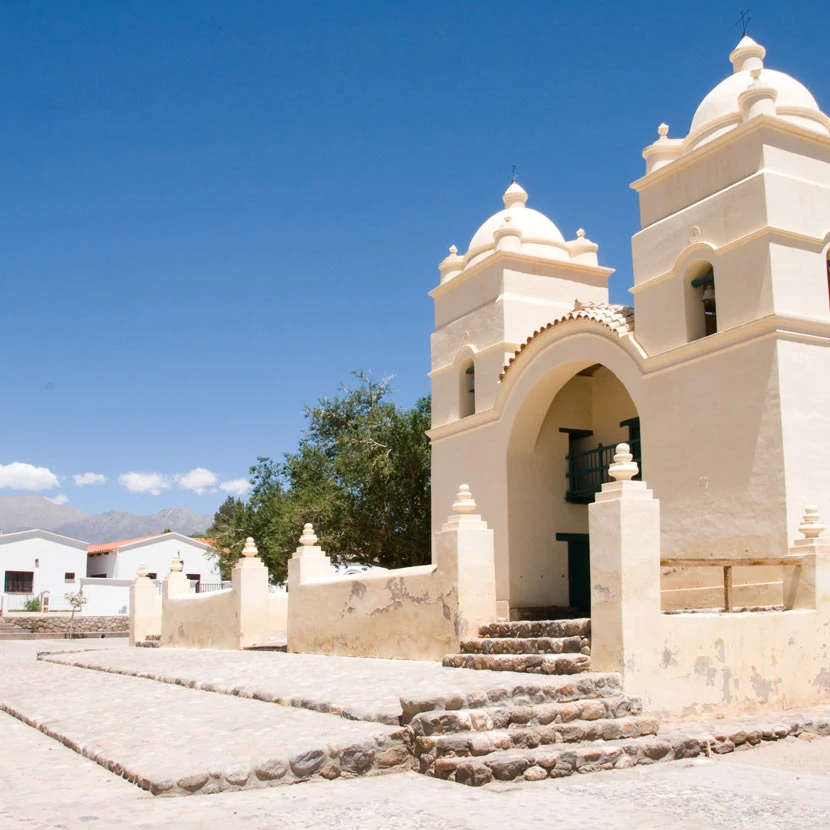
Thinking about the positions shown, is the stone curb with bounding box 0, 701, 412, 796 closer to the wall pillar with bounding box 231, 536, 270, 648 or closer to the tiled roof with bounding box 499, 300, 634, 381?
the tiled roof with bounding box 499, 300, 634, 381

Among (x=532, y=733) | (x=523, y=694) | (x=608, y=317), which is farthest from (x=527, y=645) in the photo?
(x=608, y=317)

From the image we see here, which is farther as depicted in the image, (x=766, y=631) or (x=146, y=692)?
(x=146, y=692)

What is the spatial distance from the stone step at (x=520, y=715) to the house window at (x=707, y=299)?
628 centimetres

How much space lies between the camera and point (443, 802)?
6148 millimetres

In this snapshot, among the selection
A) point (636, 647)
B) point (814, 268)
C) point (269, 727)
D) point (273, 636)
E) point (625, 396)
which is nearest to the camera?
point (269, 727)

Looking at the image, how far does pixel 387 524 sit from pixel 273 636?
869 centimetres

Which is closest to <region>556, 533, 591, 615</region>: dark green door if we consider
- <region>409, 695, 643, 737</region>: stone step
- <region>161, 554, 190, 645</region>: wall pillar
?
<region>409, 695, 643, 737</region>: stone step

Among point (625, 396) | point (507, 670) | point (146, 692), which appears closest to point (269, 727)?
point (507, 670)

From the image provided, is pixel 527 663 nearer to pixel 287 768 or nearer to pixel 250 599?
pixel 287 768

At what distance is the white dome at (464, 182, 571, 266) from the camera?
1755cm

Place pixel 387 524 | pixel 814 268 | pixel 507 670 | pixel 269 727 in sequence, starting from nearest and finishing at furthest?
pixel 269 727
pixel 507 670
pixel 814 268
pixel 387 524

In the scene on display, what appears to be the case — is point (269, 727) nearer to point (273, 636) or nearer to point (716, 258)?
point (716, 258)

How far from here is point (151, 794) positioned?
6066mm

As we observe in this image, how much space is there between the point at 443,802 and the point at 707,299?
881cm
